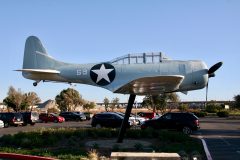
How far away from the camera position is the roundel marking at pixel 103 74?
15694 mm

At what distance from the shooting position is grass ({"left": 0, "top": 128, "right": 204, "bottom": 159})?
45.3 ft

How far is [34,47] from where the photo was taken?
1800 centimetres

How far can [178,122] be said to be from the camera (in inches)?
1017

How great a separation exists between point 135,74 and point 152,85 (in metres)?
1.20

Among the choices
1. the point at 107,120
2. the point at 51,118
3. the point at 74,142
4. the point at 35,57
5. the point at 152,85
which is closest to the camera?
the point at 152,85

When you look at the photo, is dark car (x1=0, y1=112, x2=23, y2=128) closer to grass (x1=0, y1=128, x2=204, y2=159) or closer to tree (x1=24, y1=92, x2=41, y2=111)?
grass (x1=0, y1=128, x2=204, y2=159)

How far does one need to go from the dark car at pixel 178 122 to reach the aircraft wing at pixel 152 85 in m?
10.4

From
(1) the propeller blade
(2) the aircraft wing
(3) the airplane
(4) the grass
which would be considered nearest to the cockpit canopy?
(3) the airplane

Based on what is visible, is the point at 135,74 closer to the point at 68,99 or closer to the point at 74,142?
the point at 74,142

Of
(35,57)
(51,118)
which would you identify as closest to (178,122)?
(35,57)

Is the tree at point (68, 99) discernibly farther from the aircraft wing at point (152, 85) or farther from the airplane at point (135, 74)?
the aircraft wing at point (152, 85)

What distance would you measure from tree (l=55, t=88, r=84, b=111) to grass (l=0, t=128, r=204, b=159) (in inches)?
2993

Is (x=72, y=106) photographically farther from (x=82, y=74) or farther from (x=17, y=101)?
(x=82, y=74)

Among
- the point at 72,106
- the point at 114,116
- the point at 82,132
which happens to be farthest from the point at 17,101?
the point at 82,132
